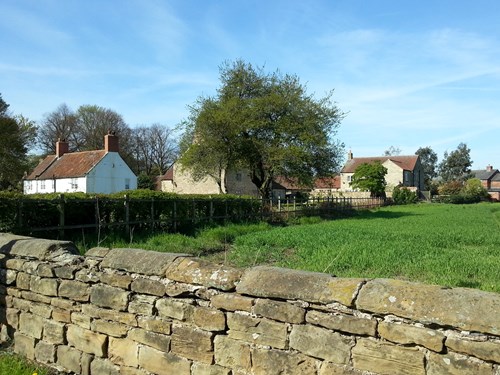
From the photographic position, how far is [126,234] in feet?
48.1

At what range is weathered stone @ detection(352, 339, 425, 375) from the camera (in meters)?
2.66

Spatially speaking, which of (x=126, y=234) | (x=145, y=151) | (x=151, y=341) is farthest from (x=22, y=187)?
(x=151, y=341)

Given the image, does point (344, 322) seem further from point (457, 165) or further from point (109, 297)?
point (457, 165)

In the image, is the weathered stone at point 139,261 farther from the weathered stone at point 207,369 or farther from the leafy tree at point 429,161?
the leafy tree at point 429,161

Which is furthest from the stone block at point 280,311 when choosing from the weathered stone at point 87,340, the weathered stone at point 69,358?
the weathered stone at point 69,358

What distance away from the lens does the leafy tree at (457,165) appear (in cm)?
11150

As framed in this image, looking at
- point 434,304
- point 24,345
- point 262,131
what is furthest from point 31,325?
point 262,131

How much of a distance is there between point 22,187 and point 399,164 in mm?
59730

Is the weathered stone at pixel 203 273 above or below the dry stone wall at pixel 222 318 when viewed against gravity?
above

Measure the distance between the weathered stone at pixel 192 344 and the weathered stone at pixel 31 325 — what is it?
202cm

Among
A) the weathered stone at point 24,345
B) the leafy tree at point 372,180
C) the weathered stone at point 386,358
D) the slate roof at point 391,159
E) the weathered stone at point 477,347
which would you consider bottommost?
the weathered stone at point 24,345

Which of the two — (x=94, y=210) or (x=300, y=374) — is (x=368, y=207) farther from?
(x=300, y=374)

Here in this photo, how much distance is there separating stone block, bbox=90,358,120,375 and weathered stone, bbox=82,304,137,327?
42 cm

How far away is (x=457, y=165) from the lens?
11244 centimetres
